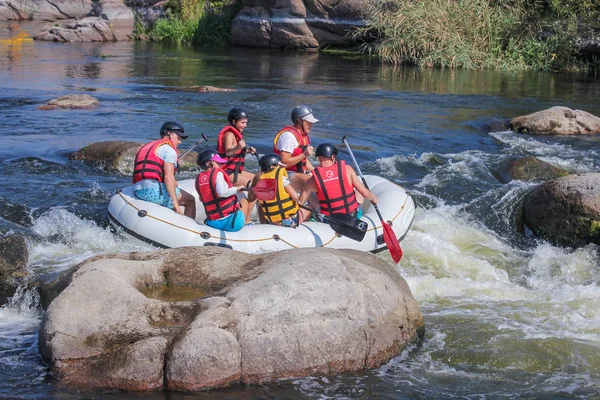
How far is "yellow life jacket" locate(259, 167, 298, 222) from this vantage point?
330 inches

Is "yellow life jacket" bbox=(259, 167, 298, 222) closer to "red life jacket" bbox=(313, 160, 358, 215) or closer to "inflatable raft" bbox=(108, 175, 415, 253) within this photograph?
"inflatable raft" bbox=(108, 175, 415, 253)

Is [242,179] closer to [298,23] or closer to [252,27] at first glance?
[298,23]

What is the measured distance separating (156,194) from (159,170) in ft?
0.88

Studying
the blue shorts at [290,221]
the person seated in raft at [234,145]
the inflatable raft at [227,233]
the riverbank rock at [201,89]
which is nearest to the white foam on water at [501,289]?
the inflatable raft at [227,233]

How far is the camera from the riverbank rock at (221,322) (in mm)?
5516

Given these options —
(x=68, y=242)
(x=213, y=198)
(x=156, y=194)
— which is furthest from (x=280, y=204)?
(x=68, y=242)

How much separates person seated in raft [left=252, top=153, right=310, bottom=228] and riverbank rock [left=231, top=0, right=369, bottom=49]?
19.1m

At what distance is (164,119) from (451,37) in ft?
35.7

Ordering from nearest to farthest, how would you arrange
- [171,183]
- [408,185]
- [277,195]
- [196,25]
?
[277,195] < [171,183] < [408,185] < [196,25]

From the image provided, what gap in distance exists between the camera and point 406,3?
2341 cm

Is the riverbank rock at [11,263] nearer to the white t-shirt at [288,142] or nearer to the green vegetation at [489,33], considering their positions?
the white t-shirt at [288,142]

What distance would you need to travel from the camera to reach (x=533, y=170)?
39.2 feet

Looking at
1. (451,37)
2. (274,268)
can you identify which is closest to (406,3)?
(451,37)

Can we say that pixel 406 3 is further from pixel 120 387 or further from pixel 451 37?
pixel 120 387
